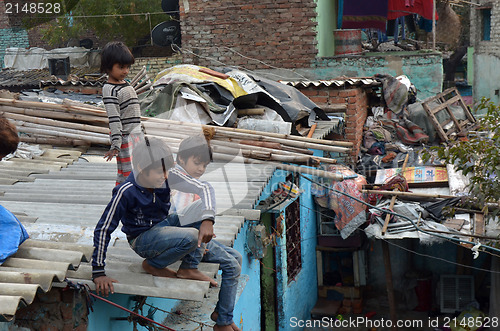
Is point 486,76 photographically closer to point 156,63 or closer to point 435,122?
point 156,63

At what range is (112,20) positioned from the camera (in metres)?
18.9

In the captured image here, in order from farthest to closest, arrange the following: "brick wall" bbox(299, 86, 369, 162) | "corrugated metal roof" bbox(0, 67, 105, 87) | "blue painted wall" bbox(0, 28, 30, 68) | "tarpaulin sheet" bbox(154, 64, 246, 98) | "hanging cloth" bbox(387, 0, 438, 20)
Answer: "blue painted wall" bbox(0, 28, 30, 68)
"corrugated metal roof" bbox(0, 67, 105, 87)
"hanging cloth" bbox(387, 0, 438, 20)
"brick wall" bbox(299, 86, 369, 162)
"tarpaulin sheet" bbox(154, 64, 246, 98)

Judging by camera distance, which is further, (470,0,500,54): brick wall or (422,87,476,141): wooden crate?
(470,0,500,54): brick wall

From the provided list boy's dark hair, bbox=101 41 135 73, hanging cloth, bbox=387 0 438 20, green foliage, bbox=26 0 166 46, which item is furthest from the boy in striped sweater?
green foliage, bbox=26 0 166 46

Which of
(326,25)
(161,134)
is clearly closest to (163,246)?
(161,134)

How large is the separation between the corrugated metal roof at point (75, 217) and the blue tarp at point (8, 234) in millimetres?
58

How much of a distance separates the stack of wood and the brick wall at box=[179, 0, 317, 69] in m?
6.47

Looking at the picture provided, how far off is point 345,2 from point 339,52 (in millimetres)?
1307

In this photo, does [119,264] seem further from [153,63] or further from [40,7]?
[40,7]

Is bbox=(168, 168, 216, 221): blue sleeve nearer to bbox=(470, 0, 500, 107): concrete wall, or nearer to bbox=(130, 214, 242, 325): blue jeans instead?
bbox=(130, 214, 242, 325): blue jeans

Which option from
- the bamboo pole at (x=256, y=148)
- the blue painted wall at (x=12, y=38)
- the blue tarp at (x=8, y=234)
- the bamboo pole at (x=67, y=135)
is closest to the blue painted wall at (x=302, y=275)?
the bamboo pole at (x=256, y=148)

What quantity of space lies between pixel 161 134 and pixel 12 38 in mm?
16755

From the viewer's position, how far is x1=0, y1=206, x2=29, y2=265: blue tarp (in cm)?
309

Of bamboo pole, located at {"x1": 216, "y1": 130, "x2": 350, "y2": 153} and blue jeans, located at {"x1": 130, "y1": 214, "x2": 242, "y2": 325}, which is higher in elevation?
bamboo pole, located at {"x1": 216, "y1": 130, "x2": 350, "y2": 153}
